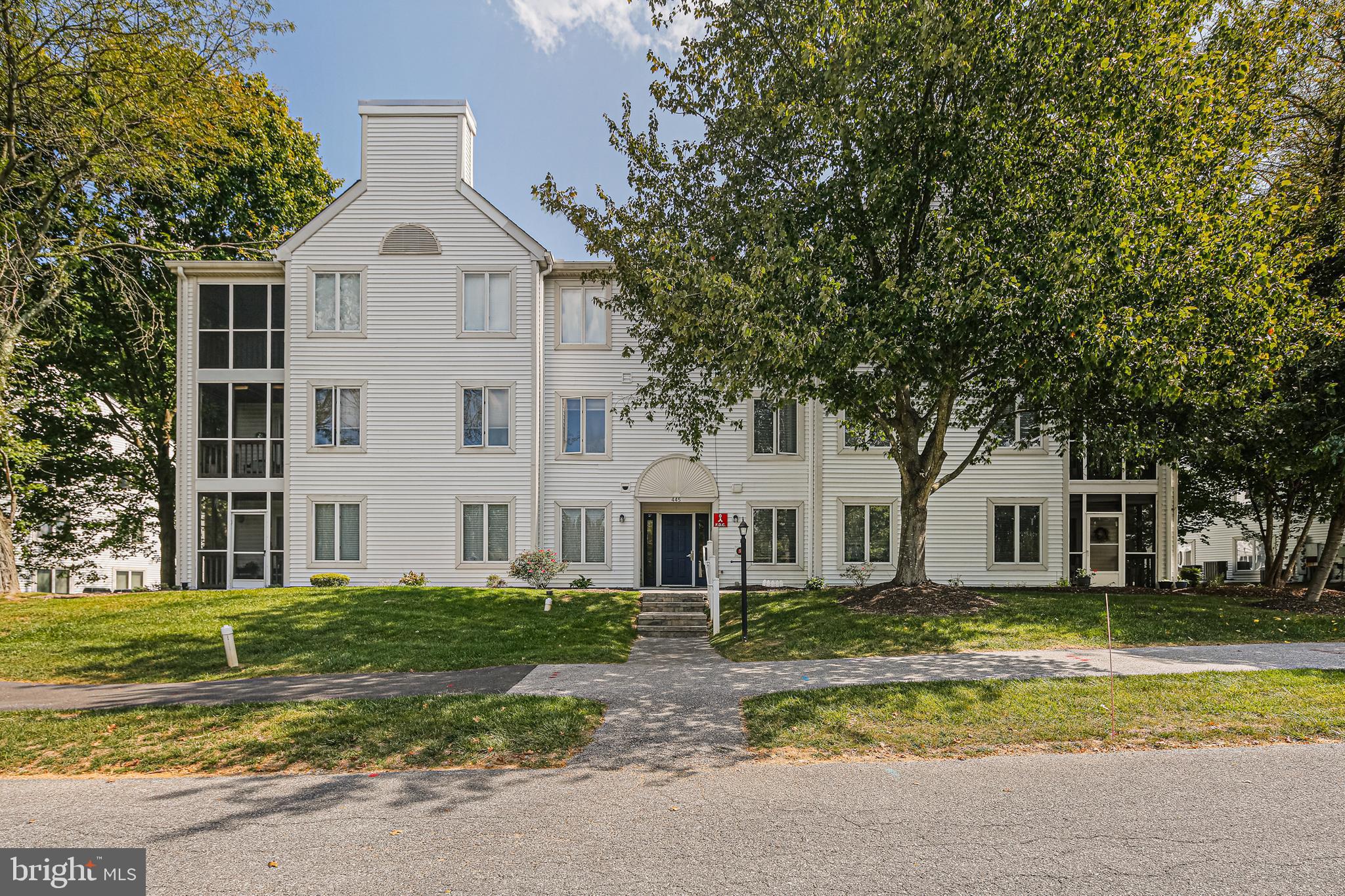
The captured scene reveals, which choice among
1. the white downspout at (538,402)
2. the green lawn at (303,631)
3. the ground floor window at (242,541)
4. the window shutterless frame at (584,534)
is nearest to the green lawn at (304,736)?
the green lawn at (303,631)

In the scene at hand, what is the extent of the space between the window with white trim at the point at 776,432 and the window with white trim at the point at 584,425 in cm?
446

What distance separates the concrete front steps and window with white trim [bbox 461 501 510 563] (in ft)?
16.6

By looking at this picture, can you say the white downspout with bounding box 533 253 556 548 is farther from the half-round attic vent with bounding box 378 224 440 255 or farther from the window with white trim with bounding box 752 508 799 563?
the window with white trim with bounding box 752 508 799 563

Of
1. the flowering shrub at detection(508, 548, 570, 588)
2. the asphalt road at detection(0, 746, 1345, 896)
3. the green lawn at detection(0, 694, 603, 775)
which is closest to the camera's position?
the asphalt road at detection(0, 746, 1345, 896)

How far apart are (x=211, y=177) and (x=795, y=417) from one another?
20565 millimetres

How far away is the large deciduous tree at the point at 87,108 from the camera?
14.1 m

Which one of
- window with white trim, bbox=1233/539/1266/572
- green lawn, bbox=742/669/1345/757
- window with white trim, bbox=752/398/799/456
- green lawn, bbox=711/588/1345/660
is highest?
window with white trim, bbox=752/398/799/456

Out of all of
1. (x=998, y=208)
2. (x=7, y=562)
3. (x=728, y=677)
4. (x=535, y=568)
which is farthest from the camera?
(x=535, y=568)

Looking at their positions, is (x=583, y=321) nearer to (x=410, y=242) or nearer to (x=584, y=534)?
(x=410, y=242)

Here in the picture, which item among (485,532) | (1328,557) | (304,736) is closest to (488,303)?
(485,532)

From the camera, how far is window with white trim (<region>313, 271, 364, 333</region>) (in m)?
19.7

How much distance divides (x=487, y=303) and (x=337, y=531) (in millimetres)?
7700

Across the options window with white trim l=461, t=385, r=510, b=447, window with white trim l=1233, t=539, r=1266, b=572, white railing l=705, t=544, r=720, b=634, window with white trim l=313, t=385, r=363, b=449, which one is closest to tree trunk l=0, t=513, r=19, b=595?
window with white trim l=313, t=385, r=363, b=449

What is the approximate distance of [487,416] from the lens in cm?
1952
